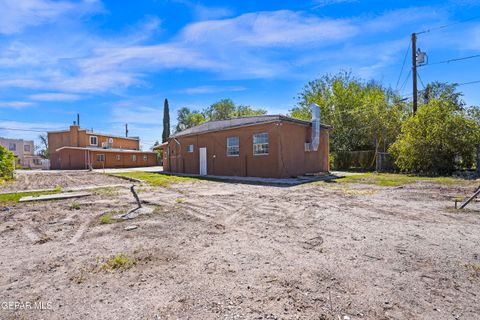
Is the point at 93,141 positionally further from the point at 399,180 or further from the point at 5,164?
the point at 399,180

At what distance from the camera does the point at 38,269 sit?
10.2 ft

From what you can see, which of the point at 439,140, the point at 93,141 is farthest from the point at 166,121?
the point at 439,140

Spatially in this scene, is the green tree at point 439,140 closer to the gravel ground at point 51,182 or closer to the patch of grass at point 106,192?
the patch of grass at point 106,192

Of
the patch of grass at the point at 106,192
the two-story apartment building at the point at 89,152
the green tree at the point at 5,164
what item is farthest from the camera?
the two-story apartment building at the point at 89,152

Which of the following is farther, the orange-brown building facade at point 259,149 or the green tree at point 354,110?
the green tree at point 354,110

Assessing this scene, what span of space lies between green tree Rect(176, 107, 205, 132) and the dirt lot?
132 feet

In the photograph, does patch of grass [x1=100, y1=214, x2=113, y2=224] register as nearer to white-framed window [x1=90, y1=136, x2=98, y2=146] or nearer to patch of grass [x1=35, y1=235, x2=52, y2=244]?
patch of grass [x1=35, y1=235, x2=52, y2=244]

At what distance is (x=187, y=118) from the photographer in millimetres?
48906

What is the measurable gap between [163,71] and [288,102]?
19025 millimetres

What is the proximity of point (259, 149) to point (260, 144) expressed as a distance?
0.30 metres

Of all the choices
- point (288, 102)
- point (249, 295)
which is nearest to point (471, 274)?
point (249, 295)

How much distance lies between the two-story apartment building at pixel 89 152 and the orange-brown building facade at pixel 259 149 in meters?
19.2

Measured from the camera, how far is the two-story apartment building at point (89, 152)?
33156mm

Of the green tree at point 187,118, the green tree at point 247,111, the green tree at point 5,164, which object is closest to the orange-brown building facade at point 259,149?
the green tree at point 5,164
